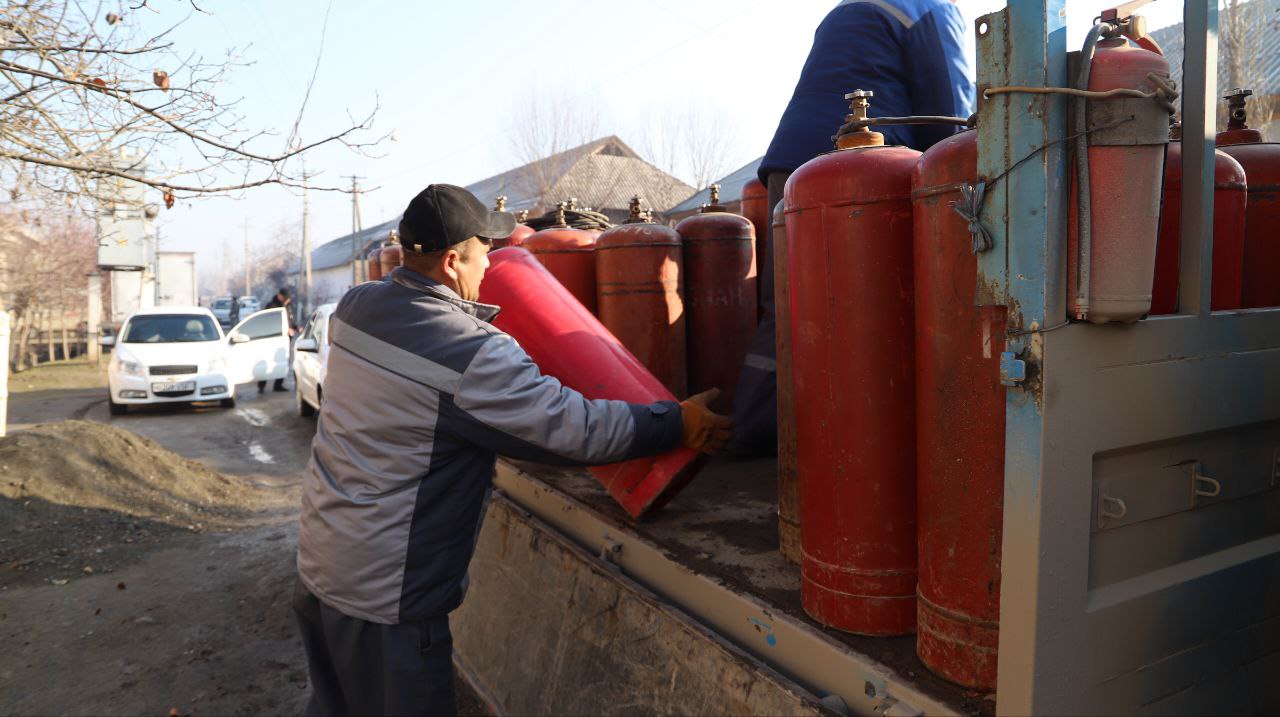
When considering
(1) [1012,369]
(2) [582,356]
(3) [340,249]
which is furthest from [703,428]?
(3) [340,249]

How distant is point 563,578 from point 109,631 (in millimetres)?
3239

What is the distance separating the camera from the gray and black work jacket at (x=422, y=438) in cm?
203

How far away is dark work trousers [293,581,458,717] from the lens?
81.5 inches

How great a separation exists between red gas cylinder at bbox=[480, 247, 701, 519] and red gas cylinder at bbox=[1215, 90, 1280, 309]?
1469mm

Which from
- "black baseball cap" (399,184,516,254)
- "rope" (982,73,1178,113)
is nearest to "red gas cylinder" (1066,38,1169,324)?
"rope" (982,73,1178,113)

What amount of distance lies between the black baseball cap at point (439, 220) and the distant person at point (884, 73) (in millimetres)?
1323

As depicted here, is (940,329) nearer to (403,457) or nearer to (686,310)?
(403,457)

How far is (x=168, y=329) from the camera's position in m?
12.8

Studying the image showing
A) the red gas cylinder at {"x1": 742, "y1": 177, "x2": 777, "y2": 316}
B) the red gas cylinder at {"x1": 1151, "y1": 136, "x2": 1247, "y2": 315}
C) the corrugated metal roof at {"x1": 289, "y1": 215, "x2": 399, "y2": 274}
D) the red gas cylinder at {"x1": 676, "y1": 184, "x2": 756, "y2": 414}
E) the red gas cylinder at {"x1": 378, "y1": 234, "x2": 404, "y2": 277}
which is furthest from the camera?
the corrugated metal roof at {"x1": 289, "y1": 215, "x2": 399, "y2": 274}

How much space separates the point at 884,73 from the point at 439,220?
1715 millimetres

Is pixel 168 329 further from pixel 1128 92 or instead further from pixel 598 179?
pixel 598 179

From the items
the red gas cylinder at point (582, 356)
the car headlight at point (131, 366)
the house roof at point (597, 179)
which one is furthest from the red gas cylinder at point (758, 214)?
the house roof at point (597, 179)

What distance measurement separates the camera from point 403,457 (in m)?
2.06

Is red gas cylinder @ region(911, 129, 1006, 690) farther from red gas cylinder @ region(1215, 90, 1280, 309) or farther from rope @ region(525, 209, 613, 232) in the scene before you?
rope @ region(525, 209, 613, 232)
